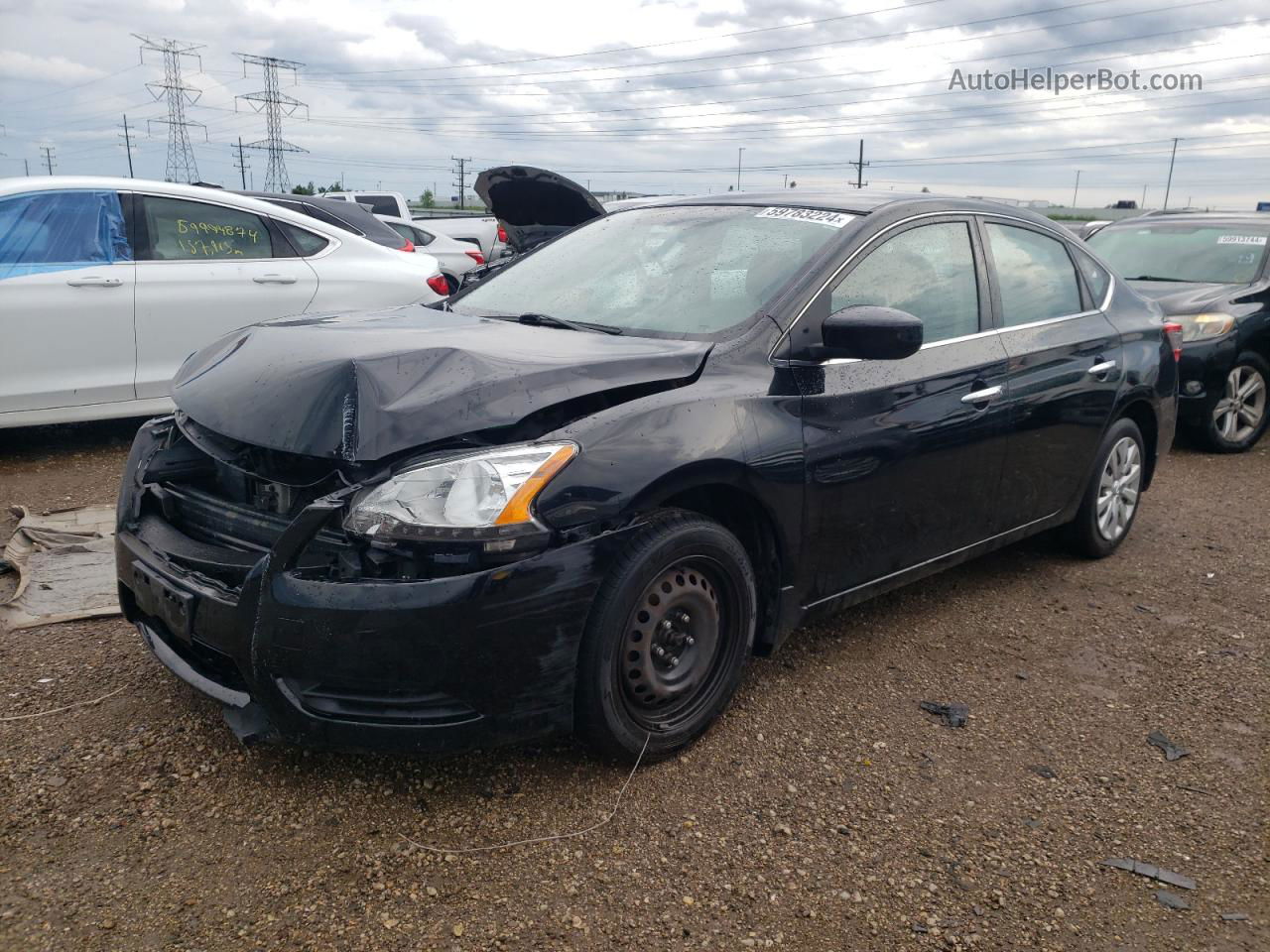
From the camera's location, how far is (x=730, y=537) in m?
2.98

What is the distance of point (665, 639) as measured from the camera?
291 centimetres

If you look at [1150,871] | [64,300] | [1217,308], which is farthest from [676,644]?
[1217,308]

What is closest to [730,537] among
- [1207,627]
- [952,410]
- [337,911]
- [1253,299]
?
[952,410]

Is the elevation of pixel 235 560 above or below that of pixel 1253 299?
below

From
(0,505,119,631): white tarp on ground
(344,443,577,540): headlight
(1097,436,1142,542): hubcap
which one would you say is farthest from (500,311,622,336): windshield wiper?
(1097,436,1142,542): hubcap

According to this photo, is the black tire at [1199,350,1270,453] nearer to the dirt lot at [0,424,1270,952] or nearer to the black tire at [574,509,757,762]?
the dirt lot at [0,424,1270,952]

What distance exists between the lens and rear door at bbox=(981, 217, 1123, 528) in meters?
4.06

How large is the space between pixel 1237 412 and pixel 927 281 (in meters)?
5.24

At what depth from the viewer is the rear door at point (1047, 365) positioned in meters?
4.06

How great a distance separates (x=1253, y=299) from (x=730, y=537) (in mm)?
6517

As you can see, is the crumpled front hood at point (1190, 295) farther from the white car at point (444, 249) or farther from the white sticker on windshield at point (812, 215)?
the white car at point (444, 249)

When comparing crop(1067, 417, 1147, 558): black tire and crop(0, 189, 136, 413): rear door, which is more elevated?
crop(0, 189, 136, 413): rear door

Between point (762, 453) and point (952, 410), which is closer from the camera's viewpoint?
point (762, 453)

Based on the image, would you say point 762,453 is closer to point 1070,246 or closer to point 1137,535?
point 1070,246
